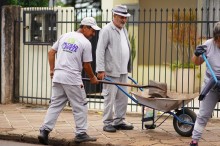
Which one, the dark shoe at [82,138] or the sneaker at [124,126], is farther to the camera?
the sneaker at [124,126]

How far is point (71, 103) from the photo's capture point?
8.07m

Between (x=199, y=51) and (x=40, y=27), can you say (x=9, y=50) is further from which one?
(x=199, y=51)

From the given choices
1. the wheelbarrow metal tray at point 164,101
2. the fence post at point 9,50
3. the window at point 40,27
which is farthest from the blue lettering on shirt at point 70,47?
the fence post at point 9,50

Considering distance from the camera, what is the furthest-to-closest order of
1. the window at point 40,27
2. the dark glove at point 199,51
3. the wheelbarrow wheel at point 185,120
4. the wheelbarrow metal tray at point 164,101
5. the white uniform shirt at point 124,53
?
the window at point 40,27 → the white uniform shirt at point 124,53 → the wheelbarrow wheel at point 185,120 → the wheelbarrow metal tray at point 164,101 → the dark glove at point 199,51

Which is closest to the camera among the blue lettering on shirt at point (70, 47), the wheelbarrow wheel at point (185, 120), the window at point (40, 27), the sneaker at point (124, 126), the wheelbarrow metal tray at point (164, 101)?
the blue lettering on shirt at point (70, 47)

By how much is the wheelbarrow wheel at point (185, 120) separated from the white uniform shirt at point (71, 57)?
172cm

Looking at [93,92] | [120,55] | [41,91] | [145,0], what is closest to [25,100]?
[41,91]

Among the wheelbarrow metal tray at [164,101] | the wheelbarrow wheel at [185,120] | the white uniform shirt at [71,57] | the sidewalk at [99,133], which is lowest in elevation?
the sidewalk at [99,133]

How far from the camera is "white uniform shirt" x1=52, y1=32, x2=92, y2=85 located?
26.1 feet

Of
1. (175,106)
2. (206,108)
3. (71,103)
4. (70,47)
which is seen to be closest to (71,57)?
(70,47)

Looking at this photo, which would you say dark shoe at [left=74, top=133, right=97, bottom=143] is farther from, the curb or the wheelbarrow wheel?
the wheelbarrow wheel

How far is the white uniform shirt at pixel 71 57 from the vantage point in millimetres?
7961

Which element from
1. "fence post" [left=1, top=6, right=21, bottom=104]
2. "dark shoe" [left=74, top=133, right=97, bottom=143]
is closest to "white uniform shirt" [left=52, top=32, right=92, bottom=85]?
"dark shoe" [left=74, top=133, right=97, bottom=143]

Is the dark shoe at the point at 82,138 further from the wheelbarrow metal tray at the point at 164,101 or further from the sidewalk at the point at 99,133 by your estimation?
the wheelbarrow metal tray at the point at 164,101
